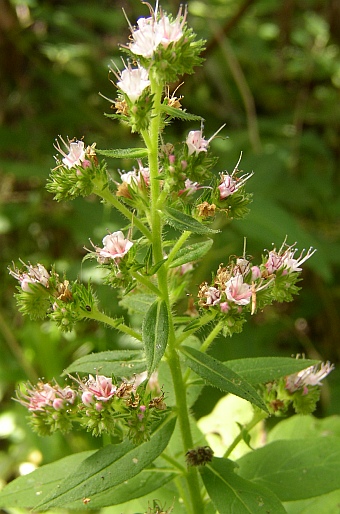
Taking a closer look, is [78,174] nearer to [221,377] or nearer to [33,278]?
[33,278]

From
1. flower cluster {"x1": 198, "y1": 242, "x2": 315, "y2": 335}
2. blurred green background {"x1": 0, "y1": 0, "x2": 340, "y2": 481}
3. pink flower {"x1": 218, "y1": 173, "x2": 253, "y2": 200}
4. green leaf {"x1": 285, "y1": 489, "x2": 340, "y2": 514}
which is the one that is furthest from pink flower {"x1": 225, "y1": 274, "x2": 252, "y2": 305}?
blurred green background {"x1": 0, "y1": 0, "x2": 340, "y2": 481}

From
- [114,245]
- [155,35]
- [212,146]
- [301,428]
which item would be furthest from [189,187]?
[212,146]

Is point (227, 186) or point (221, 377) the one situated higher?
point (227, 186)

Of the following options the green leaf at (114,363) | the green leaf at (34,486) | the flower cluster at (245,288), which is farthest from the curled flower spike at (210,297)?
the green leaf at (34,486)

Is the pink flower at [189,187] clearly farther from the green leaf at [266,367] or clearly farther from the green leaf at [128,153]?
the green leaf at [266,367]

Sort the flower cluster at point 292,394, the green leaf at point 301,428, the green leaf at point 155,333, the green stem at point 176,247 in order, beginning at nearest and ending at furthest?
the green leaf at point 155,333, the green stem at point 176,247, the flower cluster at point 292,394, the green leaf at point 301,428

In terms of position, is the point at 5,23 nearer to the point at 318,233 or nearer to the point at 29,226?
the point at 29,226
